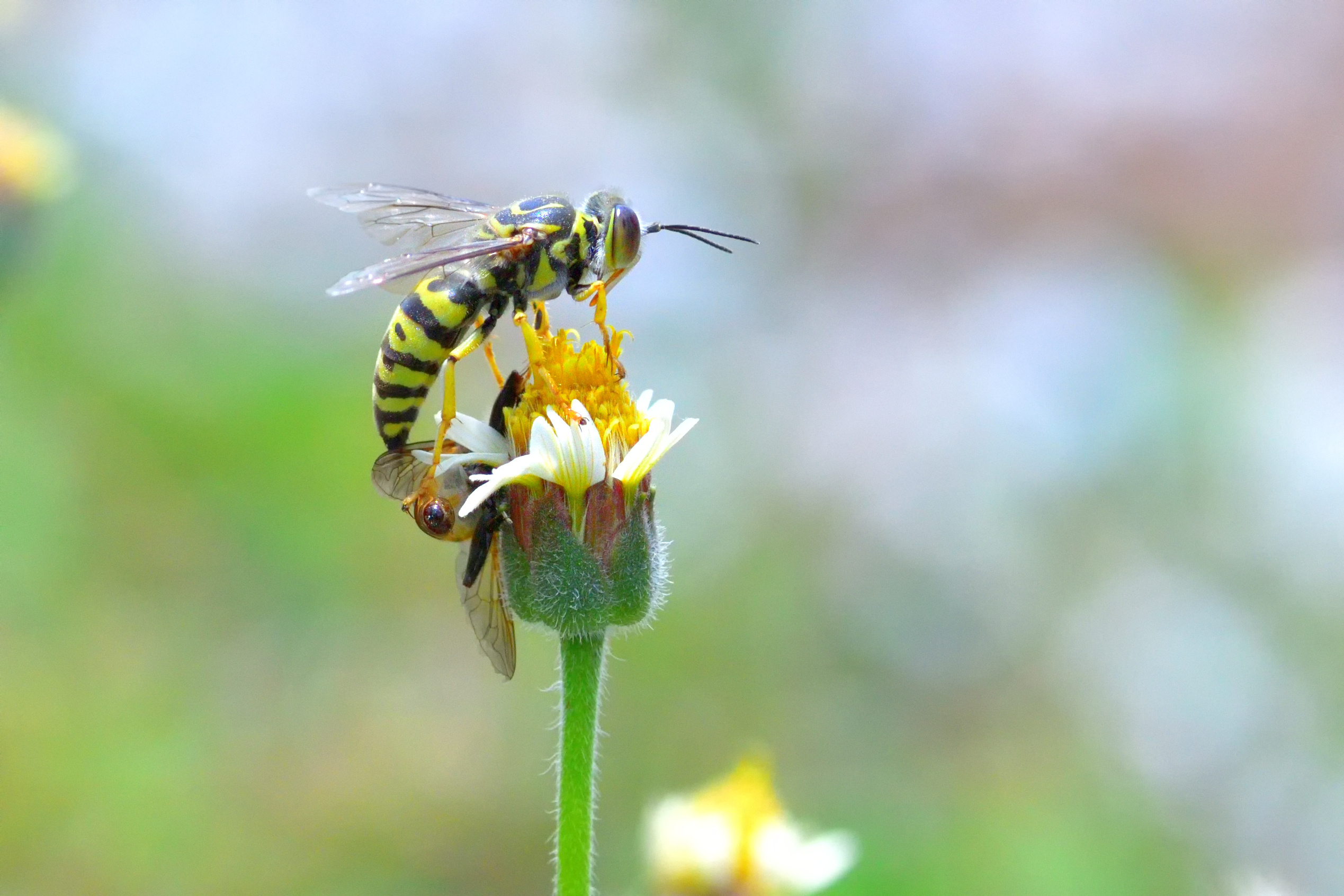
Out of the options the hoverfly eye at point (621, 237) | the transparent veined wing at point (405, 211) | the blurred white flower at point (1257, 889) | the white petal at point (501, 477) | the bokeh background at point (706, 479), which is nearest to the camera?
the blurred white flower at point (1257, 889)

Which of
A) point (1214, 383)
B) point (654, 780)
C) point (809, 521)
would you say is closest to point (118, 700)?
point (654, 780)

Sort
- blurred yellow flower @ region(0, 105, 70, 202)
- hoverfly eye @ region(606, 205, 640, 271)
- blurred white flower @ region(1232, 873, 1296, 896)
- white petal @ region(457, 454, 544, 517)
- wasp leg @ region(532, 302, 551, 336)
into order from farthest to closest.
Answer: blurred yellow flower @ region(0, 105, 70, 202) → hoverfly eye @ region(606, 205, 640, 271) → wasp leg @ region(532, 302, 551, 336) → white petal @ region(457, 454, 544, 517) → blurred white flower @ region(1232, 873, 1296, 896)

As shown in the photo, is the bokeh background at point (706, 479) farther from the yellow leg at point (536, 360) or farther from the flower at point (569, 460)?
the flower at point (569, 460)

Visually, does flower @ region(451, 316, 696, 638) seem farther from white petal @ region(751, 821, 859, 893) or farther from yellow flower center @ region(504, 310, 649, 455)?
white petal @ region(751, 821, 859, 893)

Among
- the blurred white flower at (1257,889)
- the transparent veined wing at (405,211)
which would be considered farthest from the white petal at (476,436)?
the blurred white flower at (1257,889)

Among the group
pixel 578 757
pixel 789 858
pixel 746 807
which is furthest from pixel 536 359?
pixel 789 858

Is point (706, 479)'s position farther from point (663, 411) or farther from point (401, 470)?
point (663, 411)

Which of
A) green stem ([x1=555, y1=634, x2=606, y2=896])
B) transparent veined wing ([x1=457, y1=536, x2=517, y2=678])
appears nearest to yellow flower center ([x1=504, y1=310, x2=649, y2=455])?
transparent veined wing ([x1=457, y1=536, x2=517, y2=678])

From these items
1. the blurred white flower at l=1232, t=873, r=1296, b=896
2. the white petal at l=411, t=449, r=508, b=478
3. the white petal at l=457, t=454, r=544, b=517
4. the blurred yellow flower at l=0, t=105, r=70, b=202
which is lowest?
the blurred white flower at l=1232, t=873, r=1296, b=896

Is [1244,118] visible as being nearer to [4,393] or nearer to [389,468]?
[4,393]
